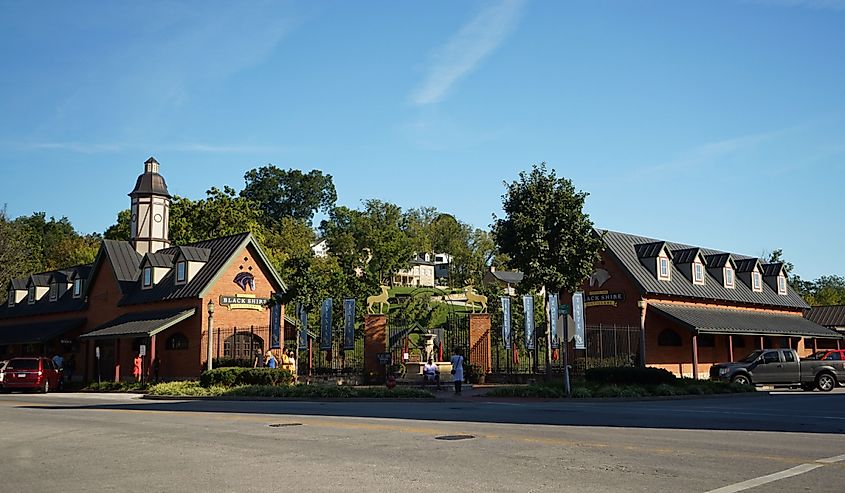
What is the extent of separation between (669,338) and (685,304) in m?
2.53

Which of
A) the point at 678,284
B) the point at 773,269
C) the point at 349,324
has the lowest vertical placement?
the point at 349,324

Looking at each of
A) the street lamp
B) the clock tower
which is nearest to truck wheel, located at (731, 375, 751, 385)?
the street lamp

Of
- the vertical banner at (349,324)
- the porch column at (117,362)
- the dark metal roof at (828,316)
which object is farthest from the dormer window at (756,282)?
the porch column at (117,362)

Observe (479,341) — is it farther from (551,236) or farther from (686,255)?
(686,255)

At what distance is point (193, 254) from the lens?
4209cm

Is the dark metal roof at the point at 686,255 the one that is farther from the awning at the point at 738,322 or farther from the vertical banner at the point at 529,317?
the vertical banner at the point at 529,317

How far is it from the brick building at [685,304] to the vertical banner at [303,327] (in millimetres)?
14588

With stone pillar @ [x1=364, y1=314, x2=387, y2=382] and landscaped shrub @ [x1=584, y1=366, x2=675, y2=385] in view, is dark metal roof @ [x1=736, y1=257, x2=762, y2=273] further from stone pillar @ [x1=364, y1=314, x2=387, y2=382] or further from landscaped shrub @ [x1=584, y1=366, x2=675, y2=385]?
stone pillar @ [x1=364, y1=314, x2=387, y2=382]

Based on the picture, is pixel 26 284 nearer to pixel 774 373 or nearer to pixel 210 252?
pixel 210 252

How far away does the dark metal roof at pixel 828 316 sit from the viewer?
5712cm

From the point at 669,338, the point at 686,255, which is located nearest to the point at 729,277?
the point at 686,255

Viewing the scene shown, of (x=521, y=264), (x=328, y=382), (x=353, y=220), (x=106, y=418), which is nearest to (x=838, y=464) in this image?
(x=106, y=418)

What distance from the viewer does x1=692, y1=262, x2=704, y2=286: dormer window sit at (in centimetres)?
4472

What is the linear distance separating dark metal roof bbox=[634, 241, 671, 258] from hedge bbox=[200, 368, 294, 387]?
21.6 metres
